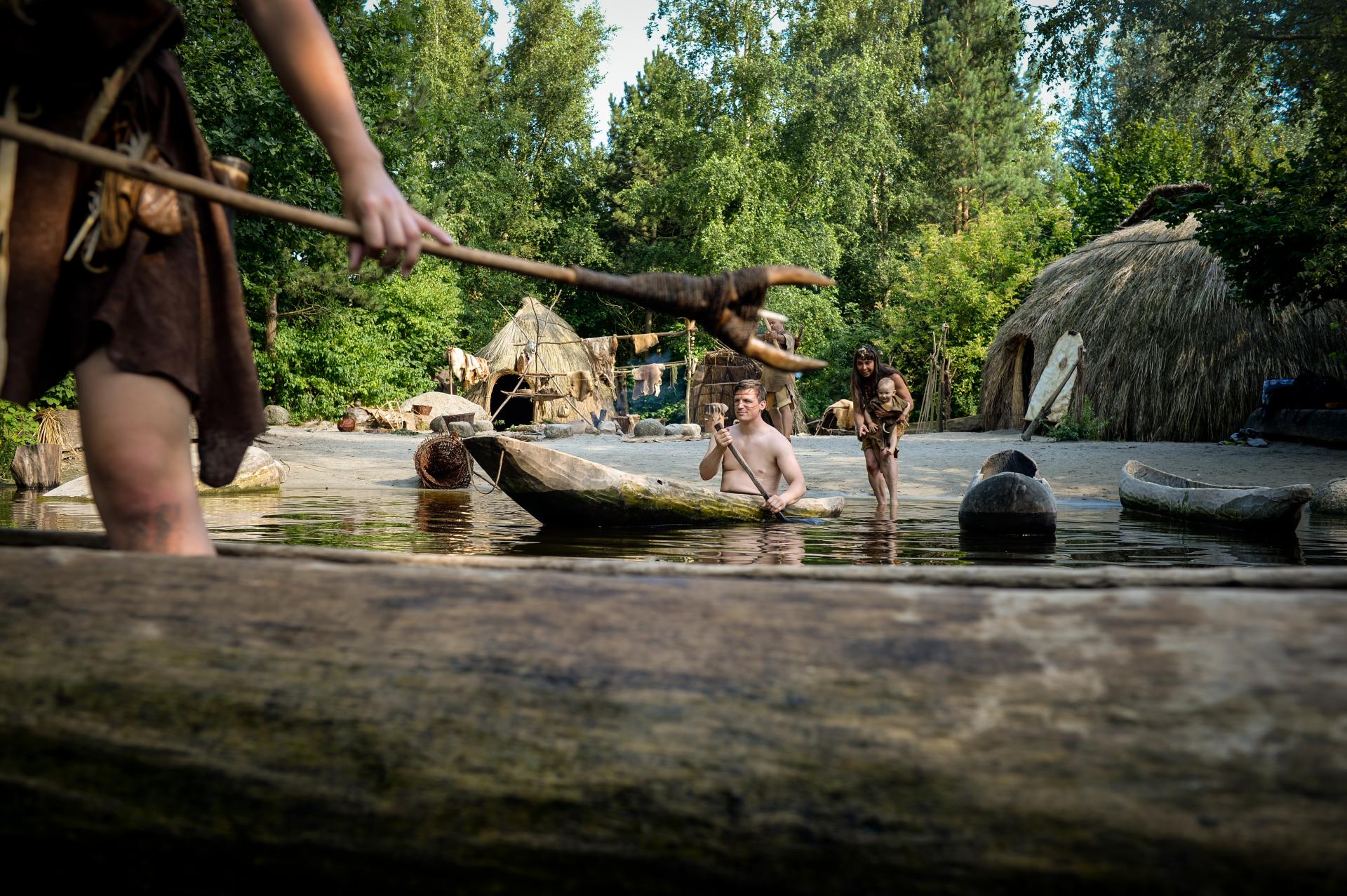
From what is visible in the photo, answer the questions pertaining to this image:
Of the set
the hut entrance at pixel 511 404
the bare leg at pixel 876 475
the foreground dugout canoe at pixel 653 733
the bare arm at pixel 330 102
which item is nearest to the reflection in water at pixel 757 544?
the bare leg at pixel 876 475

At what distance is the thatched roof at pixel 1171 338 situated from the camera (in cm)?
1494

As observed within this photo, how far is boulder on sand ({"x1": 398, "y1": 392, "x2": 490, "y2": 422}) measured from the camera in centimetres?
2327

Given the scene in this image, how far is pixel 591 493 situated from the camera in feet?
24.1

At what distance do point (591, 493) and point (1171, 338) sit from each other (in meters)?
12.1

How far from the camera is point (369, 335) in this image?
76.8 feet

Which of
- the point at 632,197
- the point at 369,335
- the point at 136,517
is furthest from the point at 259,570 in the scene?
the point at 632,197

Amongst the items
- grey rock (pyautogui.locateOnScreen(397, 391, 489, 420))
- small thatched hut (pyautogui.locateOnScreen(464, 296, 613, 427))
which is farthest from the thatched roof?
grey rock (pyautogui.locateOnScreen(397, 391, 489, 420))

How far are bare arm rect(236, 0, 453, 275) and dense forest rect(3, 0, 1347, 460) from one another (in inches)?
438

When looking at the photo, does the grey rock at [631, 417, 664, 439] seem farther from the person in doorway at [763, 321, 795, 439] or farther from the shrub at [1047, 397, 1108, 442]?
the shrub at [1047, 397, 1108, 442]

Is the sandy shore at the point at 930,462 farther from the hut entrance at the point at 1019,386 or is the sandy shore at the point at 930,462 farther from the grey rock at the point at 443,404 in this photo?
the grey rock at the point at 443,404

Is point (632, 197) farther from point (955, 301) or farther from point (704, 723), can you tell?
point (704, 723)

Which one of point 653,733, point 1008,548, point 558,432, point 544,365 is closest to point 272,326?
point 558,432

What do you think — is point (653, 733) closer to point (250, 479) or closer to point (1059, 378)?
point (250, 479)

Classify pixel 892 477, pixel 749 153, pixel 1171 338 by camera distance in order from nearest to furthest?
pixel 892 477, pixel 1171 338, pixel 749 153
